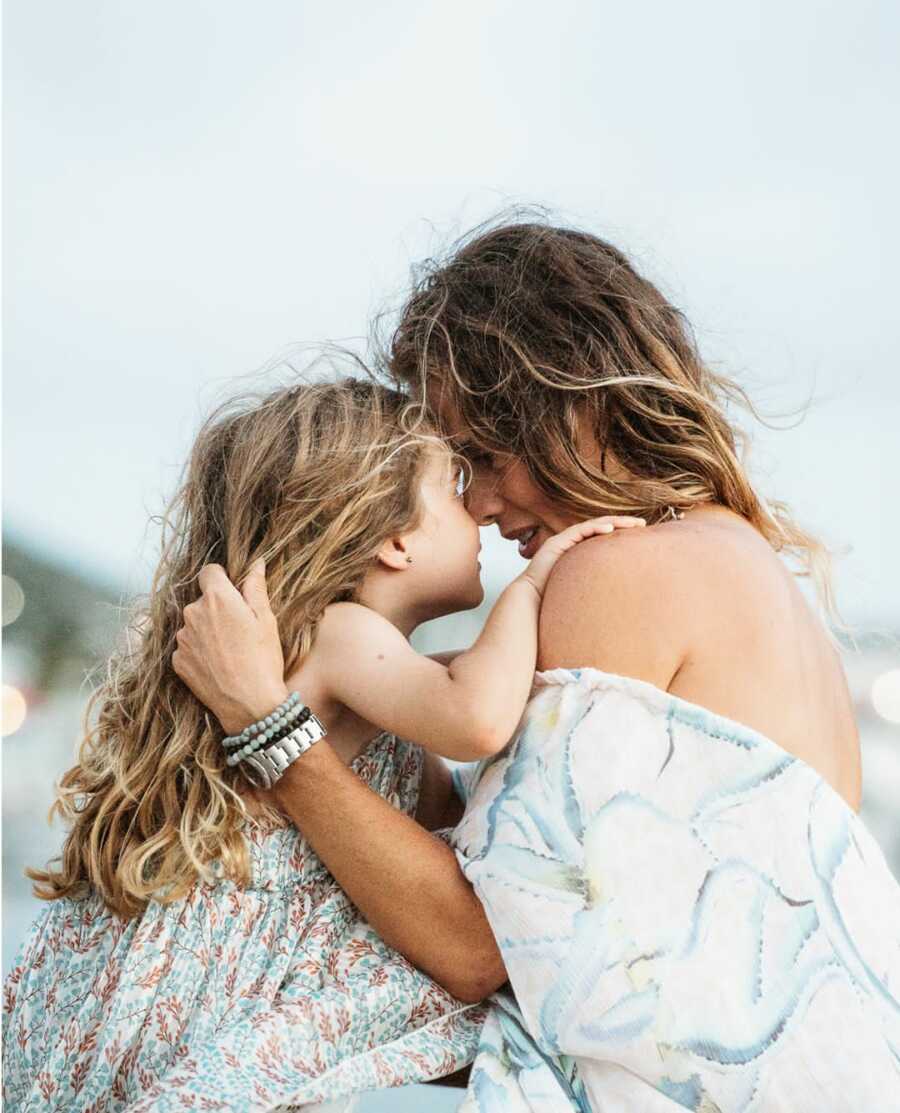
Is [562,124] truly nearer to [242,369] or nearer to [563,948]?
[242,369]

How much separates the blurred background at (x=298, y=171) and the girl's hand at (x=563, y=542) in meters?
2.18

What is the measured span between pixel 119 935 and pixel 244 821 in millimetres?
246

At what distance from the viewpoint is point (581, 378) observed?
72.5 inches

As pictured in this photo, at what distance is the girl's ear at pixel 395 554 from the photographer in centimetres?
180

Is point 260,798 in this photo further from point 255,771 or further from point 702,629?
point 702,629

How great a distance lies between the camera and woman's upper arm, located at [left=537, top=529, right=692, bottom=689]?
1.54 metres

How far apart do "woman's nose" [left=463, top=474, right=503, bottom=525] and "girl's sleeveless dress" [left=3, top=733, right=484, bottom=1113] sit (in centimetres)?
64

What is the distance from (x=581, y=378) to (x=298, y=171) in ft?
9.99

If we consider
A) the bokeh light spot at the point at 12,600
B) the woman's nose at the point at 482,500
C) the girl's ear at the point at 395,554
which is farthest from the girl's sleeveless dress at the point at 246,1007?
the bokeh light spot at the point at 12,600

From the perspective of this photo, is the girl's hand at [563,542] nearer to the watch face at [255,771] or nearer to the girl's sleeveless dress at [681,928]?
the girl's sleeveless dress at [681,928]

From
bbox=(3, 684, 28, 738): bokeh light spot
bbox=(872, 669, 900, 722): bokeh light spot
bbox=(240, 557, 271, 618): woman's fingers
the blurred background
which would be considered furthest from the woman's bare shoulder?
bbox=(3, 684, 28, 738): bokeh light spot

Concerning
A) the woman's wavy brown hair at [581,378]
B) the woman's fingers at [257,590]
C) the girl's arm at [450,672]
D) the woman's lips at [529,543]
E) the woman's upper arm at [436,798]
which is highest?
the woman's wavy brown hair at [581,378]

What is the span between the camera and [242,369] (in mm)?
2082

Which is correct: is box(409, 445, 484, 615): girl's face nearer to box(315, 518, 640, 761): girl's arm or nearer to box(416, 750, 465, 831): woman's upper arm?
box(315, 518, 640, 761): girl's arm
